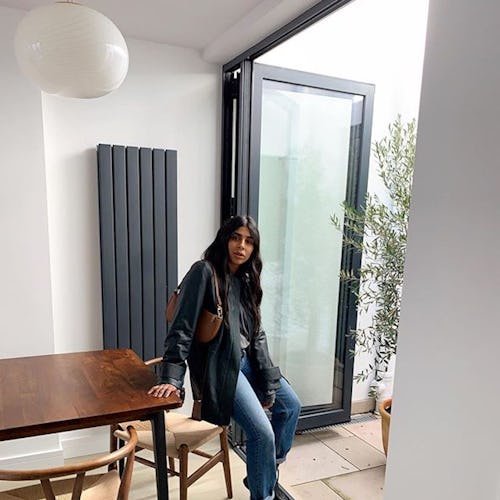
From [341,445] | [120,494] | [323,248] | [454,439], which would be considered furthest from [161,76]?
[341,445]

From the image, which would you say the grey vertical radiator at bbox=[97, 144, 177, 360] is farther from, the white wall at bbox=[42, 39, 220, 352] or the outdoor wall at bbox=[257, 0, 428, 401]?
the outdoor wall at bbox=[257, 0, 428, 401]

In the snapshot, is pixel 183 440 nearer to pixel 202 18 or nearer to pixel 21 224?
pixel 21 224

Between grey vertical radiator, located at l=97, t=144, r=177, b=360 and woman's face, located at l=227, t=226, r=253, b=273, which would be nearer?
woman's face, located at l=227, t=226, r=253, b=273

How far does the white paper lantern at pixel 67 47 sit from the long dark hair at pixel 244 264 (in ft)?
2.87

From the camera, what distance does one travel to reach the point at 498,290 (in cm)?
96

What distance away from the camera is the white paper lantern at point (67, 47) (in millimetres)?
1114

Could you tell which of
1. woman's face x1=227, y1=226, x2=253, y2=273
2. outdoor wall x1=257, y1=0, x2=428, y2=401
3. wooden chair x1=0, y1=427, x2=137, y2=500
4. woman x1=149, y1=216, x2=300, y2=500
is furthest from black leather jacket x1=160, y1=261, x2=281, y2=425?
outdoor wall x1=257, y1=0, x2=428, y2=401

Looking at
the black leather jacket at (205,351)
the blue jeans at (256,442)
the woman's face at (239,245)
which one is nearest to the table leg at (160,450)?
the black leather jacket at (205,351)

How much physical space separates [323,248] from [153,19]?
1.64m

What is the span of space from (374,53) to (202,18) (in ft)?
4.01

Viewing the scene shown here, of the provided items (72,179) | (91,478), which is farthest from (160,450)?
(72,179)

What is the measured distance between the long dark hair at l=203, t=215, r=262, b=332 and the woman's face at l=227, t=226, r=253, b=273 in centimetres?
1

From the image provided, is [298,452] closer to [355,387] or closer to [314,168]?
[355,387]

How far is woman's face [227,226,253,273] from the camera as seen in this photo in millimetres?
1930
